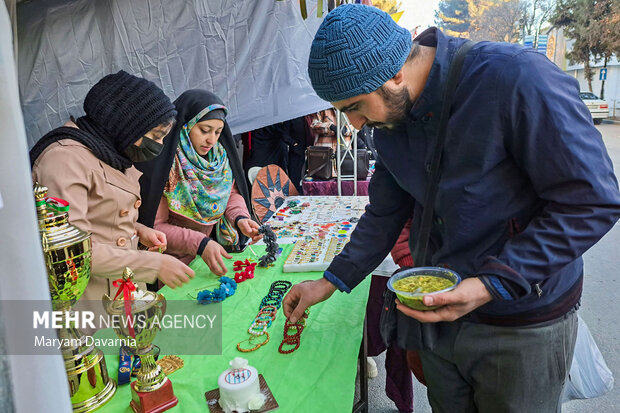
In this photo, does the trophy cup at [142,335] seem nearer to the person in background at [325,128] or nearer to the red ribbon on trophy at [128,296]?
the red ribbon on trophy at [128,296]

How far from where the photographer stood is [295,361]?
1266 millimetres

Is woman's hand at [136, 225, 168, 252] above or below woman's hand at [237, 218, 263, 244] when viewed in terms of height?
above

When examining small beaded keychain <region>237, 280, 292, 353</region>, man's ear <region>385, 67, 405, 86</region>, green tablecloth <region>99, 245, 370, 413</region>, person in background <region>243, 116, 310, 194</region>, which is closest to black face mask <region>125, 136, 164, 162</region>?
green tablecloth <region>99, 245, 370, 413</region>

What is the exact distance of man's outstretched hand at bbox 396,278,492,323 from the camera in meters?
0.94

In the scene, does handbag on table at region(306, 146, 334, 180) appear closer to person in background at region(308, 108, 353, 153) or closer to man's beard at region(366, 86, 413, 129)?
person in background at region(308, 108, 353, 153)

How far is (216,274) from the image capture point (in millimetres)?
1917

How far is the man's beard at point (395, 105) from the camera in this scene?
1.04 metres

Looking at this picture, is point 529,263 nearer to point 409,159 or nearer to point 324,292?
point 409,159

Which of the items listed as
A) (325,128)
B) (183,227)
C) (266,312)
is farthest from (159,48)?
(266,312)

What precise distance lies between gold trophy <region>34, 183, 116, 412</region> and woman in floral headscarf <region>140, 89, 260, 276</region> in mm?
985

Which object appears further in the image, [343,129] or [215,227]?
[343,129]

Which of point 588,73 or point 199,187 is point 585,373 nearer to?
point 199,187

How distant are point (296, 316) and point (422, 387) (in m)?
1.60

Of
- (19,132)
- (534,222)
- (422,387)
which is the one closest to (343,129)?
(422,387)
